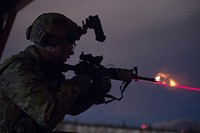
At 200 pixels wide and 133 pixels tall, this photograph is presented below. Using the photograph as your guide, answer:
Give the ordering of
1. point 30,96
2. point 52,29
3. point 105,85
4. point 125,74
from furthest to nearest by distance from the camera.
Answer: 1. point 125,74
2. point 105,85
3. point 52,29
4. point 30,96

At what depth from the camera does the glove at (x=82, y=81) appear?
175cm

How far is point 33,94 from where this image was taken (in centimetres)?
145

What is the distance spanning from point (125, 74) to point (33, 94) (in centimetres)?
88

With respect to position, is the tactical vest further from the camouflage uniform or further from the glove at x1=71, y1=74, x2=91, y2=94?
the glove at x1=71, y1=74, x2=91, y2=94

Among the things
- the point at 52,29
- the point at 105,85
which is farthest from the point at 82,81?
the point at 52,29

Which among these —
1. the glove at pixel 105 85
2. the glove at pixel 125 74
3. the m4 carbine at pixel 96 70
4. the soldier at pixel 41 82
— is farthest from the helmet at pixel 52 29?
the glove at pixel 125 74

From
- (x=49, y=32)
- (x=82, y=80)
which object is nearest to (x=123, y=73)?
(x=82, y=80)

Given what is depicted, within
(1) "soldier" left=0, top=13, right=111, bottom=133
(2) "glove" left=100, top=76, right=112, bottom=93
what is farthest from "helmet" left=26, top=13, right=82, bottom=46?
(2) "glove" left=100, top=76, right=112, bottom=93

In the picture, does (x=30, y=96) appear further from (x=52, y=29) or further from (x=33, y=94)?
(x=52, y=29)

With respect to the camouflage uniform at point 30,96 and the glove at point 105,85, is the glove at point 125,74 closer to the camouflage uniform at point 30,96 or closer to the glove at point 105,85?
the glove at point 105,85

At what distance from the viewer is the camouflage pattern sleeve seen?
1445 mm

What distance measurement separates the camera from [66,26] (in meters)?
1.79

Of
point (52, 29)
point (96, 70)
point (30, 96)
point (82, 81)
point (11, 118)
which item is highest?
point (52, 29)

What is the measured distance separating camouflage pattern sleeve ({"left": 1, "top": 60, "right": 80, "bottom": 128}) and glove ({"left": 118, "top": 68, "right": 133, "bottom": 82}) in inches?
25.4
